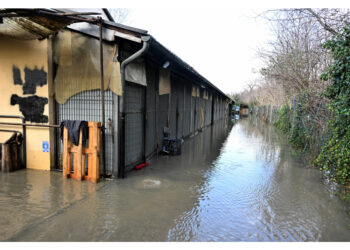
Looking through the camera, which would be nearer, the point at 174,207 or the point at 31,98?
the point at 174,207

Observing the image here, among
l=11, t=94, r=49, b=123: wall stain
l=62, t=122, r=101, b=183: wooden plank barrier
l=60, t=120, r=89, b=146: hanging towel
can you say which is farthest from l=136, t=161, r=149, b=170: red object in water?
l=11, t=94, r=49, b=123: wall stain

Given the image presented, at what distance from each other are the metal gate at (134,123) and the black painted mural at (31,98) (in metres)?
1.83

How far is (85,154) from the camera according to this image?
16.0 feet

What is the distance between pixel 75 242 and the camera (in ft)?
8.95

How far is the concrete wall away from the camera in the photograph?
16.7ft

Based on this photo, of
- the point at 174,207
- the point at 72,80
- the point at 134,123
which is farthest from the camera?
the point at 134,123

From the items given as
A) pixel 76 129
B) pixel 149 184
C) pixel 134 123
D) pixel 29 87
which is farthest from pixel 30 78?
pixel 149 184

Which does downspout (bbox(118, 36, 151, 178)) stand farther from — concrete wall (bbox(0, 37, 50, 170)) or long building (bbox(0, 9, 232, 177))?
concrete wall (bbox(0, 37, 50, 170))

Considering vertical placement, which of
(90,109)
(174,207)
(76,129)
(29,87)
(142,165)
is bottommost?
(174,207)

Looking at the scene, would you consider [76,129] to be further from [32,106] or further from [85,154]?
[32,106]

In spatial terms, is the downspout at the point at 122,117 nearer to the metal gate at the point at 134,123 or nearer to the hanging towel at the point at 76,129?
the metal gate at the point at 134,123

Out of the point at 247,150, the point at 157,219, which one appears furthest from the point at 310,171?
the point at 157,219

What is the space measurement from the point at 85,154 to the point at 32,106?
5.80ft

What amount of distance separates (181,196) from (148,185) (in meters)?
0.82
